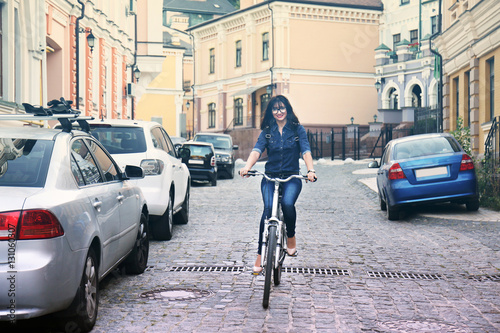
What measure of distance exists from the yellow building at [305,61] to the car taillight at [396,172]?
36477mm

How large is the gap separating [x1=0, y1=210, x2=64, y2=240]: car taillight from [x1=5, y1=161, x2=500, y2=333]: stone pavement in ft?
3.52

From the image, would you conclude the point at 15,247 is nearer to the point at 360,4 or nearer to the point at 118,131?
the point at 118,131

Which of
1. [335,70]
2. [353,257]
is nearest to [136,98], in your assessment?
[335,70]

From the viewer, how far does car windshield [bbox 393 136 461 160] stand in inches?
559

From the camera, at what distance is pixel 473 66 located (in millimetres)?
21219

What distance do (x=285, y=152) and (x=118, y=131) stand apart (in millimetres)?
3678

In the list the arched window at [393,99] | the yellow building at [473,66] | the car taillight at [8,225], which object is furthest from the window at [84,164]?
the arched window at [393,99]

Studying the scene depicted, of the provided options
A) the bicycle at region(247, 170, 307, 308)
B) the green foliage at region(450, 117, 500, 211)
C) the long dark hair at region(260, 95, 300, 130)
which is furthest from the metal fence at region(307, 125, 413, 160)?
the bicycle at region(247, 170, 307, 308)

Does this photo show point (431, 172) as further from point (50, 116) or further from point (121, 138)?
point (50, 116)

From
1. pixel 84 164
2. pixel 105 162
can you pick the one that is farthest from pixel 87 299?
pixel 105 162

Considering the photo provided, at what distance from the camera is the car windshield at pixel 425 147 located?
14.2 m

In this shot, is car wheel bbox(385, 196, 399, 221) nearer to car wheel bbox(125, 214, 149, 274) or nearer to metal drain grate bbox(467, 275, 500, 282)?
metal drain grate bbox(467, 275, 500, 282)

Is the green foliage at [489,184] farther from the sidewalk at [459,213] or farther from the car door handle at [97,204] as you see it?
the car door handle at [97,204]

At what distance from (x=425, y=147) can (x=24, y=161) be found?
10.2 metres
